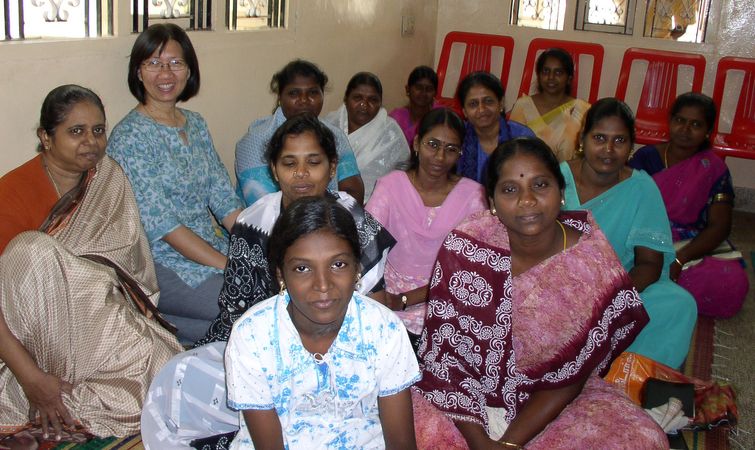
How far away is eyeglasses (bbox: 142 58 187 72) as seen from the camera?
3.08 m

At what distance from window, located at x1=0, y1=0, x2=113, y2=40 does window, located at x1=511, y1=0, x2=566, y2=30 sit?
4253 millimetres

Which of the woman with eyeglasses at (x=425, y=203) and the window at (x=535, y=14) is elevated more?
the window at (x=535, y=14)

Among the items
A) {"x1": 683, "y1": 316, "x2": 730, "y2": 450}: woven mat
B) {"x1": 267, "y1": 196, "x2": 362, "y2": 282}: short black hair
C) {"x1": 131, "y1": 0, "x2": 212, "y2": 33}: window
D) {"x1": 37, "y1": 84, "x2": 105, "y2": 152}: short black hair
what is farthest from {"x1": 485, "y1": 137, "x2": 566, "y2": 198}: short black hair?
{"x1": 131, "y1": 0, "x2": 212, "y2": 33}: window

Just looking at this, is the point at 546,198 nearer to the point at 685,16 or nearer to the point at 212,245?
the point at 212,245

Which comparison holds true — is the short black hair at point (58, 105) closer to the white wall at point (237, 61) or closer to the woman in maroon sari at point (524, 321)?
the white wall at point (237, 61)

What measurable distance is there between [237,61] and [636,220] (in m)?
2.13

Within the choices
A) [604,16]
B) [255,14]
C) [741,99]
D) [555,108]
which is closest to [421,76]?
[555,108]

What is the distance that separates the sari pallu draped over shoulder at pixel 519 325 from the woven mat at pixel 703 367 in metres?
0.71

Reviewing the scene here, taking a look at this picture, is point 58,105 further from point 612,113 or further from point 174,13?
point 612,113

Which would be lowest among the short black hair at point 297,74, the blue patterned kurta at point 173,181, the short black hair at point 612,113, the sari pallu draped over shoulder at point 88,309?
the sari pallu draped over shoulder at point 88,309

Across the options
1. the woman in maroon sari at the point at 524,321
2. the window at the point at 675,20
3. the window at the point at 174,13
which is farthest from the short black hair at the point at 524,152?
the window at the point at 675,20

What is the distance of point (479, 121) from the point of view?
3885mm

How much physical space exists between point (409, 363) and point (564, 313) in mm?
542

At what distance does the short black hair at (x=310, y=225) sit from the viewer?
6.31 ft
